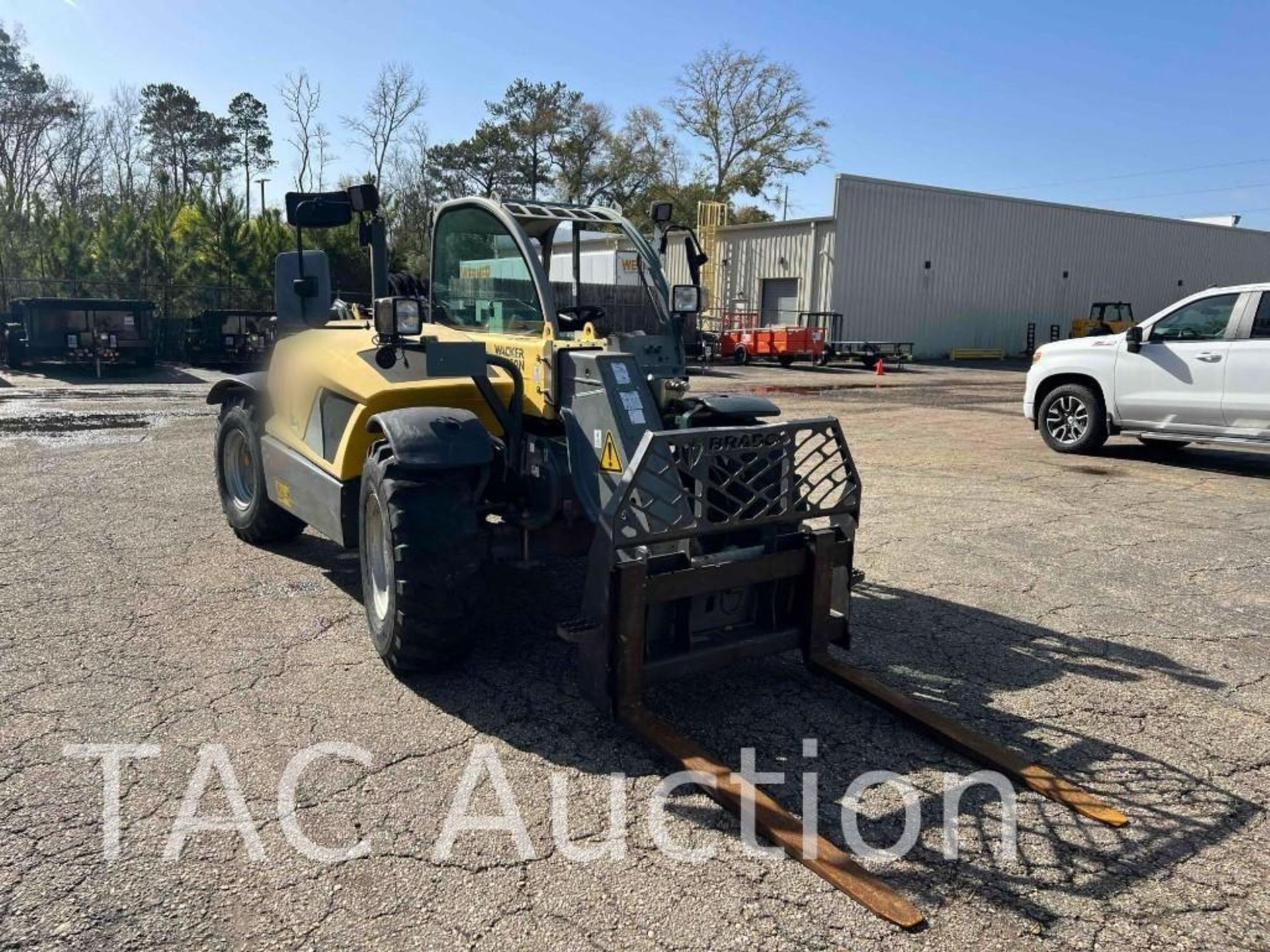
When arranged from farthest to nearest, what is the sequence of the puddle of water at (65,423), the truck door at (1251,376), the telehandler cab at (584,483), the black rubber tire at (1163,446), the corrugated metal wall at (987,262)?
the corrugated metal wall at (987,262)
the puddle of water at (65,423)
the black rubber tire at (1163,446)
the truck door at (1251,376)
the telehandler cab at (584,483)

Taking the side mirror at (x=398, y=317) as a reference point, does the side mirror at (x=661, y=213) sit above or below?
above

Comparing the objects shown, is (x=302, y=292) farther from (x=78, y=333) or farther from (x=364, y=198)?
→ (x=78, y=333)

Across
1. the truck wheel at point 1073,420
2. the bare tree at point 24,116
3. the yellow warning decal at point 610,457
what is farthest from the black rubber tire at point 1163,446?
the bare tree at point 24,116

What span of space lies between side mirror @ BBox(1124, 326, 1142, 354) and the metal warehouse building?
887 inches

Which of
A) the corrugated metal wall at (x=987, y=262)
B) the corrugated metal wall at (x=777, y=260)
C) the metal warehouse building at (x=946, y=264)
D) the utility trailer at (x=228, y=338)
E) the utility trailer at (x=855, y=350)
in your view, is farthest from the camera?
the corrugated metal wall at (x=987, y=262)

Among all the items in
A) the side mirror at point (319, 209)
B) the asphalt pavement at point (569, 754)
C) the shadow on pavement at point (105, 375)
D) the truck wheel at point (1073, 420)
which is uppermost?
the side mirror at point (319, 209)

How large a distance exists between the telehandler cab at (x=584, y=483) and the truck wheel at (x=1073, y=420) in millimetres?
6950

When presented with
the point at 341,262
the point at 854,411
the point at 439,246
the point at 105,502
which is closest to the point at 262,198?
the point at 341,262

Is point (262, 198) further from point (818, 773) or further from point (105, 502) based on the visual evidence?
point (818, 773)

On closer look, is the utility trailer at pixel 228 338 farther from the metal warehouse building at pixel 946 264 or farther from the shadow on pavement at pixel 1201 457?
the shadow on pavement at pixel 1201 457

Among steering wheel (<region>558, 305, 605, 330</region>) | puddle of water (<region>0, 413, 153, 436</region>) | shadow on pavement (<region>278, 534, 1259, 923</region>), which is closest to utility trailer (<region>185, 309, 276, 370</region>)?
puddle of water (<region>0, 413, 153, 436</region>)

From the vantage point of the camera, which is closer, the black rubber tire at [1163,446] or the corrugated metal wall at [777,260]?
the black rubber tire at [1163,446]

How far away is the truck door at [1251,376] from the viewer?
30.3 feet

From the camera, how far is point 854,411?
16453 mm
